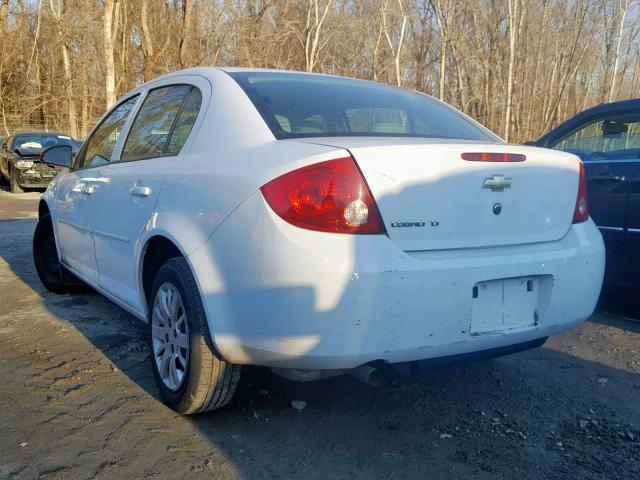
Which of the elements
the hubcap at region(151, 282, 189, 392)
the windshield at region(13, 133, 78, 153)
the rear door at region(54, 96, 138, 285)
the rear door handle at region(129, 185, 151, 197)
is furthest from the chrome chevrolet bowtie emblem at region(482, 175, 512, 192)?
the windshield at region(13, 133, 78, 153)

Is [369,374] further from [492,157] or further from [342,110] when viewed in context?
[342,110]

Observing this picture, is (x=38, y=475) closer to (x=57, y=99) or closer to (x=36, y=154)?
(x=36, y=154)

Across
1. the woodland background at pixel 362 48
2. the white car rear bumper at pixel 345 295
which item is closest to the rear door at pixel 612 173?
the white car rear bumper at pixel 345 295

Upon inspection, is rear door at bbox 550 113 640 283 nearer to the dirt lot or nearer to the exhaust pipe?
the dirt lot

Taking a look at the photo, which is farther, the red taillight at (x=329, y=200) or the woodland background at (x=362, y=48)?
the woodland background at (x=362, y=48)

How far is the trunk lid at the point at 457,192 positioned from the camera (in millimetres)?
2285

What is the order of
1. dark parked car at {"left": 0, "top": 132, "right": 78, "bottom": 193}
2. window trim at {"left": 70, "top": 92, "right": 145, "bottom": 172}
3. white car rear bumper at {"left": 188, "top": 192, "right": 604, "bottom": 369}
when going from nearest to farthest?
white car rear bumper at {"left": 188, "top": 192, "right": 604, "bottom": 369}, window trim at {"left": 70, "top": 92, "right": 145, "bottom": 172}, dark parked car at {"left": 0, "top": 132, "right": 78, "bottom": 193}

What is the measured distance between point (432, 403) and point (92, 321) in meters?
2.59

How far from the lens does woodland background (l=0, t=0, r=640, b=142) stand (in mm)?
26516

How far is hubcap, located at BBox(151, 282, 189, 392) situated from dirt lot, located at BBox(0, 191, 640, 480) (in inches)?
7.5

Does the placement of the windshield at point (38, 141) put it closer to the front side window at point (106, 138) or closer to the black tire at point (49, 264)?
the black tire at point (49, 264)

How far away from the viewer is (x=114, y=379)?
3270 millimetres

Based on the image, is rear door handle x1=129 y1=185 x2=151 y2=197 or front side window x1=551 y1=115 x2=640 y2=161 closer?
rear door handle x1=129 y1=185 x2=151 y2=197

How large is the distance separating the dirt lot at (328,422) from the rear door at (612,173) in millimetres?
808
